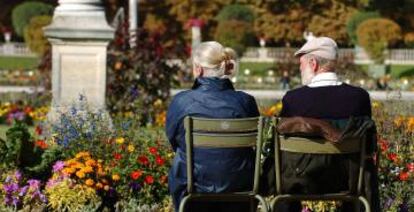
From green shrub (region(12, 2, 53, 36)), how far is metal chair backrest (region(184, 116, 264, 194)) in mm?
42407

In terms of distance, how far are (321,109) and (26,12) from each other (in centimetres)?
4323

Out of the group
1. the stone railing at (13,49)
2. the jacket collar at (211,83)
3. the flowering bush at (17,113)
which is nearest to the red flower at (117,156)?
the jacket collar at (211,83)

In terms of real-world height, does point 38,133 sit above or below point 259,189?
below

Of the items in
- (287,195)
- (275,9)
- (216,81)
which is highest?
(216,81)

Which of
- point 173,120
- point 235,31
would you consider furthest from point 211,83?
point 235,31

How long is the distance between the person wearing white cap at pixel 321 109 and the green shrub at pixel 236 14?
41.6 metres

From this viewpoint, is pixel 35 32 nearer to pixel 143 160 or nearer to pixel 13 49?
pixel 13 49

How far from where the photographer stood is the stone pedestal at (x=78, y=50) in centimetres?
1069

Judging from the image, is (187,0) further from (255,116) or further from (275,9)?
(255,116)

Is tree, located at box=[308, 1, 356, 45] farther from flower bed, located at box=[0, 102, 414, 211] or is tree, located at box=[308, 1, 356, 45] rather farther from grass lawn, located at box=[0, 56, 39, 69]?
flower bed, located at box=[0, 102, 414, 211]

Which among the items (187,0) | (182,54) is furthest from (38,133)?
(187,0)

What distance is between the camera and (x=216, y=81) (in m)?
5.38

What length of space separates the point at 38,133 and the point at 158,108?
2.93 metres

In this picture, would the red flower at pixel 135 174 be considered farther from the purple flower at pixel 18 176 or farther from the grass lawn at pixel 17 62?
A: the grass lawn at pixel 17 62
